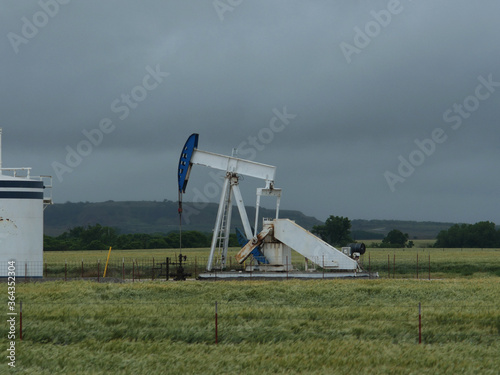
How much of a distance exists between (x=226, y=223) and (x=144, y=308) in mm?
15613

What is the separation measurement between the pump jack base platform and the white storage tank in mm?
7943

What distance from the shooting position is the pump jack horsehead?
1458 inches

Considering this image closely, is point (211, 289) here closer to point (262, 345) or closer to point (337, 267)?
point (337, 267)

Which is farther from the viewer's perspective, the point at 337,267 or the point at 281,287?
the point at 337,267

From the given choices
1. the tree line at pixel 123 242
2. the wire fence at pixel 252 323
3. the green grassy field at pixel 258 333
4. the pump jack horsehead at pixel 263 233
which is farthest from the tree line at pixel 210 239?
the wire fence at pixel 252 323

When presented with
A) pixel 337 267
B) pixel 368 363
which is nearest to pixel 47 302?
pixel 368 363

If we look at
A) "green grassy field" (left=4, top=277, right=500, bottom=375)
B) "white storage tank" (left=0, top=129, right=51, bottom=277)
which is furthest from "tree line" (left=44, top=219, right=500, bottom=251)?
"green grassy field" (left=4, top=277, right=500, bottom=375)

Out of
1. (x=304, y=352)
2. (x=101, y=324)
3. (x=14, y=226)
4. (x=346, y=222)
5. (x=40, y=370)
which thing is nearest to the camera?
(x=40, y=370)

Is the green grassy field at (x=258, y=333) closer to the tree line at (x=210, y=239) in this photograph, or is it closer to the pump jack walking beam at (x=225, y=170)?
the pump jack walking beam at (x=225, y=170)

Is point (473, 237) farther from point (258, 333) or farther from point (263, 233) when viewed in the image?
point (258, 333)

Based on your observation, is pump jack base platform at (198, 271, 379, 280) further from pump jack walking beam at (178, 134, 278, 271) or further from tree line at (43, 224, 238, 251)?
tree line at (43, 224, 238, 251)

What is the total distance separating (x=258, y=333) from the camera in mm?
18969

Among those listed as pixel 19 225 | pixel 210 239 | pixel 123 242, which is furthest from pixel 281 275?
pixel 210 239

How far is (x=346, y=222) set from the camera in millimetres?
95562
